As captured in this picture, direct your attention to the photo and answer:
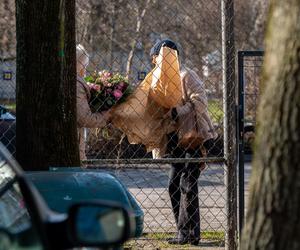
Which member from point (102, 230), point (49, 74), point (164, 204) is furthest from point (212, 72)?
point (102, 230)

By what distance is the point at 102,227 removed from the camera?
3.37 meters

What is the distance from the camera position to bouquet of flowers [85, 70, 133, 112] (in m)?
7.86

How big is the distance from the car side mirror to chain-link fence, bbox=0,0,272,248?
3.98 metres

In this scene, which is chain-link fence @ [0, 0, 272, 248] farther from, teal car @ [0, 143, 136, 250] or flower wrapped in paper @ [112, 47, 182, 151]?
teal car @ [0, 143, 136, 250]

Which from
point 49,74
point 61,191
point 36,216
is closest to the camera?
point 36,216

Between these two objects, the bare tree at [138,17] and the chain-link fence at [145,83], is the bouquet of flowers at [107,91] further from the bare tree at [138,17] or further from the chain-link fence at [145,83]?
the bare tree at [138,17]

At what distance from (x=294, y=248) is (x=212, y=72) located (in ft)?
24.2

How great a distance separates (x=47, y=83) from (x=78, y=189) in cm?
170

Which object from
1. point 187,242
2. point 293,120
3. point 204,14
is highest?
point 204,14

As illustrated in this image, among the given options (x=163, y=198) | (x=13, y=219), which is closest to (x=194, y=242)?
(x=163, y=198)

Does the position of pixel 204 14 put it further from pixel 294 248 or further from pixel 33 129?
pixel 294 248

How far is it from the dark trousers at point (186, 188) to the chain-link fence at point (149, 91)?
22mm

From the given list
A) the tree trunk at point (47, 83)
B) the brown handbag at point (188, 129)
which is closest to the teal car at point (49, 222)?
the tree trunk at point (47, 83)

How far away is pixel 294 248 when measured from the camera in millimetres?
4035
